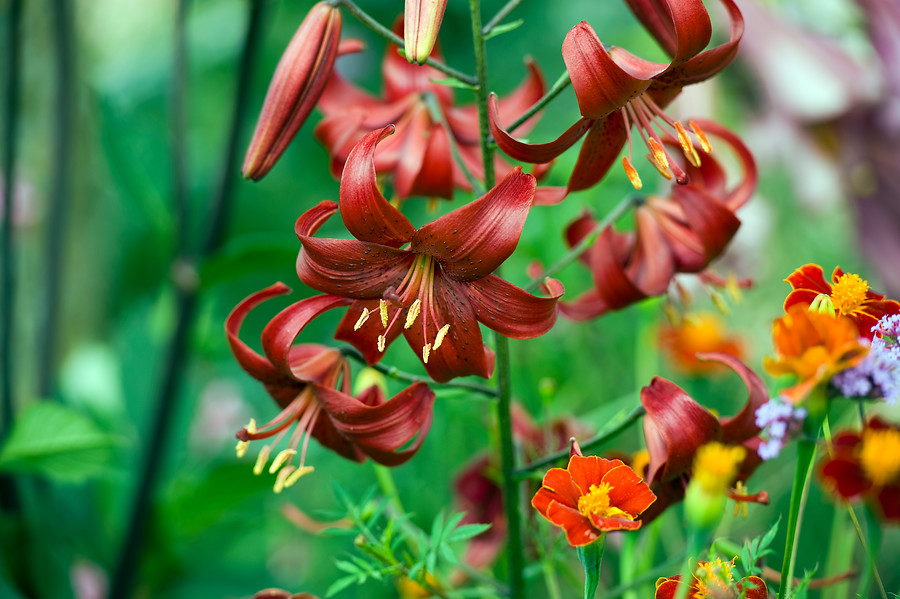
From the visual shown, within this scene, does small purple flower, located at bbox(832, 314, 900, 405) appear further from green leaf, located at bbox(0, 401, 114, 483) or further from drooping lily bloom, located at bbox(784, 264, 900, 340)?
green leaf, located at bbox(0, 401, 114, 483)

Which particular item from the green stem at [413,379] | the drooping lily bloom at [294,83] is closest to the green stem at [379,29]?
the drooping lily bloom at [294,83]

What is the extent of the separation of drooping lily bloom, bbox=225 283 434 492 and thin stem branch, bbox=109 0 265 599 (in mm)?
212

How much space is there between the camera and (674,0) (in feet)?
0.87

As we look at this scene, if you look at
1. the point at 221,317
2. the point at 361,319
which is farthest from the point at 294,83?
the point at 221,317

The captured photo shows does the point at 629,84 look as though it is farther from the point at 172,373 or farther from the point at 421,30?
the point at 172,373

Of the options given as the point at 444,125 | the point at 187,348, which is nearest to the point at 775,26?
the point at 444,125

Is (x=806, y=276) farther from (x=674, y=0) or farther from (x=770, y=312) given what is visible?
(x=770, y=312)

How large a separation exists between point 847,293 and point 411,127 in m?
0.21

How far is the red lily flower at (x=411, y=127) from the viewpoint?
0.34 meters

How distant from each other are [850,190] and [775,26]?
18 cm

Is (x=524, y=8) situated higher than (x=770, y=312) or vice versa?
(x=524, y=8)

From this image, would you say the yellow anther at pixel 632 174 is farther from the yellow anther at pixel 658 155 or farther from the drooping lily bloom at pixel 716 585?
→ the drooping lily bloom at pixel 716 585

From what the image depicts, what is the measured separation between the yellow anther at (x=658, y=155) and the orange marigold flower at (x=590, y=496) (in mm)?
120

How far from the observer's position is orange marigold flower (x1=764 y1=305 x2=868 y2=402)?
209 millimetres
